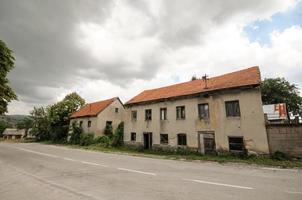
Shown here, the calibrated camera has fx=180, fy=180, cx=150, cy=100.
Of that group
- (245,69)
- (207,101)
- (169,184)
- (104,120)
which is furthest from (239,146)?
(104,120)

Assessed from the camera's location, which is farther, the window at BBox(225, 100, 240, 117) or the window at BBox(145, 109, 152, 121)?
the window at BBox(145, 109, 152, 121)

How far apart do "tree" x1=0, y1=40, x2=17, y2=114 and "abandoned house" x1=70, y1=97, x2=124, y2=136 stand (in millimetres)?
17066

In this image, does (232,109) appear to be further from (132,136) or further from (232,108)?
(132,136)

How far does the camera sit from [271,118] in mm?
24109

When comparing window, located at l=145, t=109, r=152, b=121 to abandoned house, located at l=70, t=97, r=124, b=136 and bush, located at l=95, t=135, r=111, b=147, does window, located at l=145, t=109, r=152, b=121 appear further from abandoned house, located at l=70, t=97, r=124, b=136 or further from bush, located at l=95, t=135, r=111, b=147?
abandoned house, located at l=70, t=97, r=124, b=136

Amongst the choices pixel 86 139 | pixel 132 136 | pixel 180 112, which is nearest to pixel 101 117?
pixel 86 139

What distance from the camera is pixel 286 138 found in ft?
44.4

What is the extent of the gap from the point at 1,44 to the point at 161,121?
16307 mm

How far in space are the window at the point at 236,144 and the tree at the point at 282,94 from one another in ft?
111

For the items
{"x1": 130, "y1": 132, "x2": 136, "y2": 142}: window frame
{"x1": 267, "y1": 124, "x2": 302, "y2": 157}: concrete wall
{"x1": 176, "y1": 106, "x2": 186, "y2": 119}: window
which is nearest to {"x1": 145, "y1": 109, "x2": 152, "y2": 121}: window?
{"x1": 130, "y1": 132, "x2": 136, "y2": 142}: window frame

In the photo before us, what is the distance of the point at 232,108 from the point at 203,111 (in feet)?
9.06

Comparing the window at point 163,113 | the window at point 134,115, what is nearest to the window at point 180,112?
the window at point 163,113

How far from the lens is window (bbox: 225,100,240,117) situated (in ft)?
52.4

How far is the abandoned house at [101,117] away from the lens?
31641mm
